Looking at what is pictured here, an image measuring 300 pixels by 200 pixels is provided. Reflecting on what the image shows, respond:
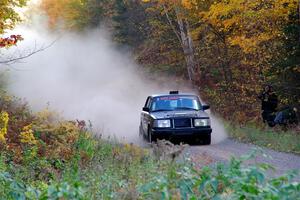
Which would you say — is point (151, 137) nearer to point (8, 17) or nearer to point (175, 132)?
point (175, 132)

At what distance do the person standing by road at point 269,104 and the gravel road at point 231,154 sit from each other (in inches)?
142

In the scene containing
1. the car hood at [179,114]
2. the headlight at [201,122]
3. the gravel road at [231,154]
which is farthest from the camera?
the car hood at [179,114]

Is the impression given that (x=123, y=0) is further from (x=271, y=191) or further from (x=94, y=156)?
(x=271, y=191)

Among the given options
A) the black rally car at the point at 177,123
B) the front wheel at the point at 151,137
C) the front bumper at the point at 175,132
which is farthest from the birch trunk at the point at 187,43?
the front bumper at the point at 175,132

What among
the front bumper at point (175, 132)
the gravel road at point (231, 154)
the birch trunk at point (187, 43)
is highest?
the birch trunk at point (187, 43)

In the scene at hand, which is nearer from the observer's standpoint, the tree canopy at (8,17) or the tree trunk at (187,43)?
the tree canopy at (8,17)

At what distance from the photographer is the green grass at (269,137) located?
682 inches

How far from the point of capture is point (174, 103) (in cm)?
2003

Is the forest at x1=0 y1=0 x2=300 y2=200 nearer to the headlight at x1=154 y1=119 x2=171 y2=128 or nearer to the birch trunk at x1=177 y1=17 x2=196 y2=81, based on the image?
the birch trunk at x1=177 y1=17 x2=196 y2=81

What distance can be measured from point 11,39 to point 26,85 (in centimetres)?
2847

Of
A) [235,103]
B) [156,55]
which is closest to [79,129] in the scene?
[235,103]

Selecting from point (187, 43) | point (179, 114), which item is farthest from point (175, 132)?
point (187, 43)

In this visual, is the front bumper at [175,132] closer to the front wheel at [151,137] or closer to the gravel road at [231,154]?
the front wheel at [151,137]

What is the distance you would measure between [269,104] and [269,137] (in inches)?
190
